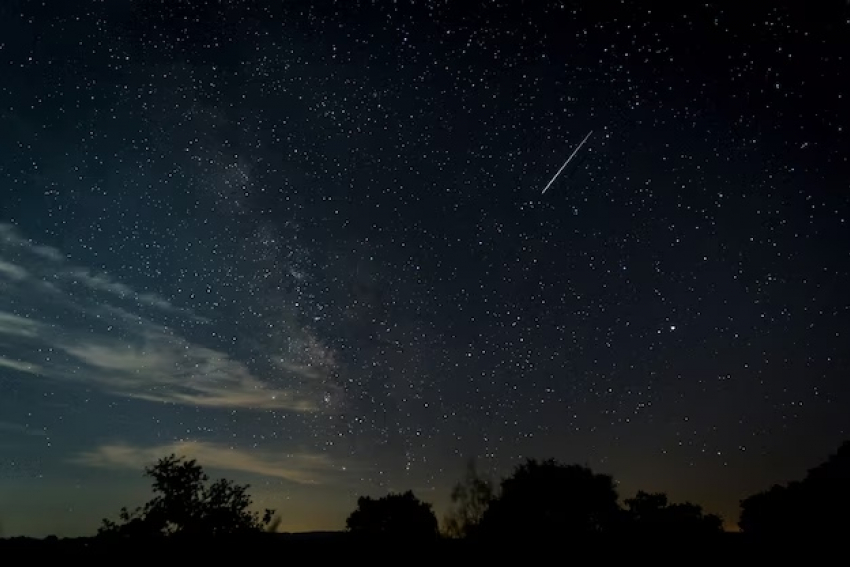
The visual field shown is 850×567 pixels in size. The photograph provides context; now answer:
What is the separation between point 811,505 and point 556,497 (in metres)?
17.2

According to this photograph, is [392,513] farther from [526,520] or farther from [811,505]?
[811,505]

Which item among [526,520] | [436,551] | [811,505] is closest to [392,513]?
[526,520]

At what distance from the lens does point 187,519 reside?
23.6 meters

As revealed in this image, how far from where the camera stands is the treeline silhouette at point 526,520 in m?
9.55

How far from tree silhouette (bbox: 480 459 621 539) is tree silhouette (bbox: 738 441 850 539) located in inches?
304

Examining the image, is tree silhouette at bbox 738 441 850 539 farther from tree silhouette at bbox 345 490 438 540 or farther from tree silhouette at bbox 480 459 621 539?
tree silhouette at bbox 345 490 438 540

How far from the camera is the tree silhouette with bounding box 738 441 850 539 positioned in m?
10.3

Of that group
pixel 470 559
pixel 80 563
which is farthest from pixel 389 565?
pixel 80 563

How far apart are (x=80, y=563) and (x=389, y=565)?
225 inches

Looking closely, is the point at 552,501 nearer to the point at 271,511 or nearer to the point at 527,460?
the point at 527,460

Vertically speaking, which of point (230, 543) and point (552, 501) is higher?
point (552, 501)

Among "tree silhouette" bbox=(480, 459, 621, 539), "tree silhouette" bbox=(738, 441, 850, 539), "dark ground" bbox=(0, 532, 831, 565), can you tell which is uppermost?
"tree silhouette" bbox=(480, 459, 621, 539)

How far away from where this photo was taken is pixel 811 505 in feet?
60.2

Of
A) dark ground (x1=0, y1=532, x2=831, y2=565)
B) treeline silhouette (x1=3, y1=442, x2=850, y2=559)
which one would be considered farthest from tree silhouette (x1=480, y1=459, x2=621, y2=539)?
dark ground (x1=0, y1=532, x2=831, y2=565)
